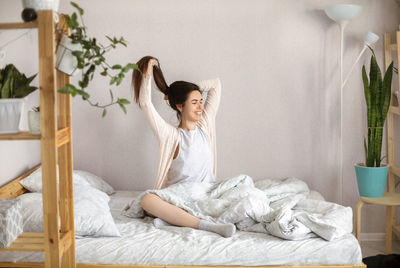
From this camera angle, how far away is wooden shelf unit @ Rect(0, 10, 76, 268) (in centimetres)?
196

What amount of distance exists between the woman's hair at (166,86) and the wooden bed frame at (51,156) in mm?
1000

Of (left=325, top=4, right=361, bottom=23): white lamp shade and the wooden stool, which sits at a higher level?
(left=325, top=4, right=361, bottom=23): white lamp shade

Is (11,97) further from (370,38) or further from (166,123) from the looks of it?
(370,38)

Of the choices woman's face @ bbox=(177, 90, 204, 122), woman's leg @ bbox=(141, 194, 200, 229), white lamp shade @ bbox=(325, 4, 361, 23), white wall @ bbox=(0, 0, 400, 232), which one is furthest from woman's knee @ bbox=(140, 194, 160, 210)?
white lamp shade @ bbox=(325, 4, 361, 23)

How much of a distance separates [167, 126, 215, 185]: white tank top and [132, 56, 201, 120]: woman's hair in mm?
209

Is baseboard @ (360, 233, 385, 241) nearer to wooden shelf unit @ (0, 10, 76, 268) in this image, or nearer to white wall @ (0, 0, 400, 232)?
white wall @ (0, 0, 400, 232)

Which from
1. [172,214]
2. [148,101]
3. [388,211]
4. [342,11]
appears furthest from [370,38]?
[172,214]

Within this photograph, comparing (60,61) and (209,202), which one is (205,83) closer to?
(209,202)

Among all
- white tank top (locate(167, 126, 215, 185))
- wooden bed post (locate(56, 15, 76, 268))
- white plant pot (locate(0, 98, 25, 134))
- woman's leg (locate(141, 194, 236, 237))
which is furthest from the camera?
white tank top (locate(167, 126, 215, 185))

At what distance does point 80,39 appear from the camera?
80.7 inches

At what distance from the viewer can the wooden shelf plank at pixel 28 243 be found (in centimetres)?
211

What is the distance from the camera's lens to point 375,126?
3.35m

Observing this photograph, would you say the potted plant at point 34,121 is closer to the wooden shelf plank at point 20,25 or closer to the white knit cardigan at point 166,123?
the wooden shelf plank at point 20,25

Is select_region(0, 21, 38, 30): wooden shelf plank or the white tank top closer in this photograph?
select_region(0, 21, 38, 30): wooden shelf plank
